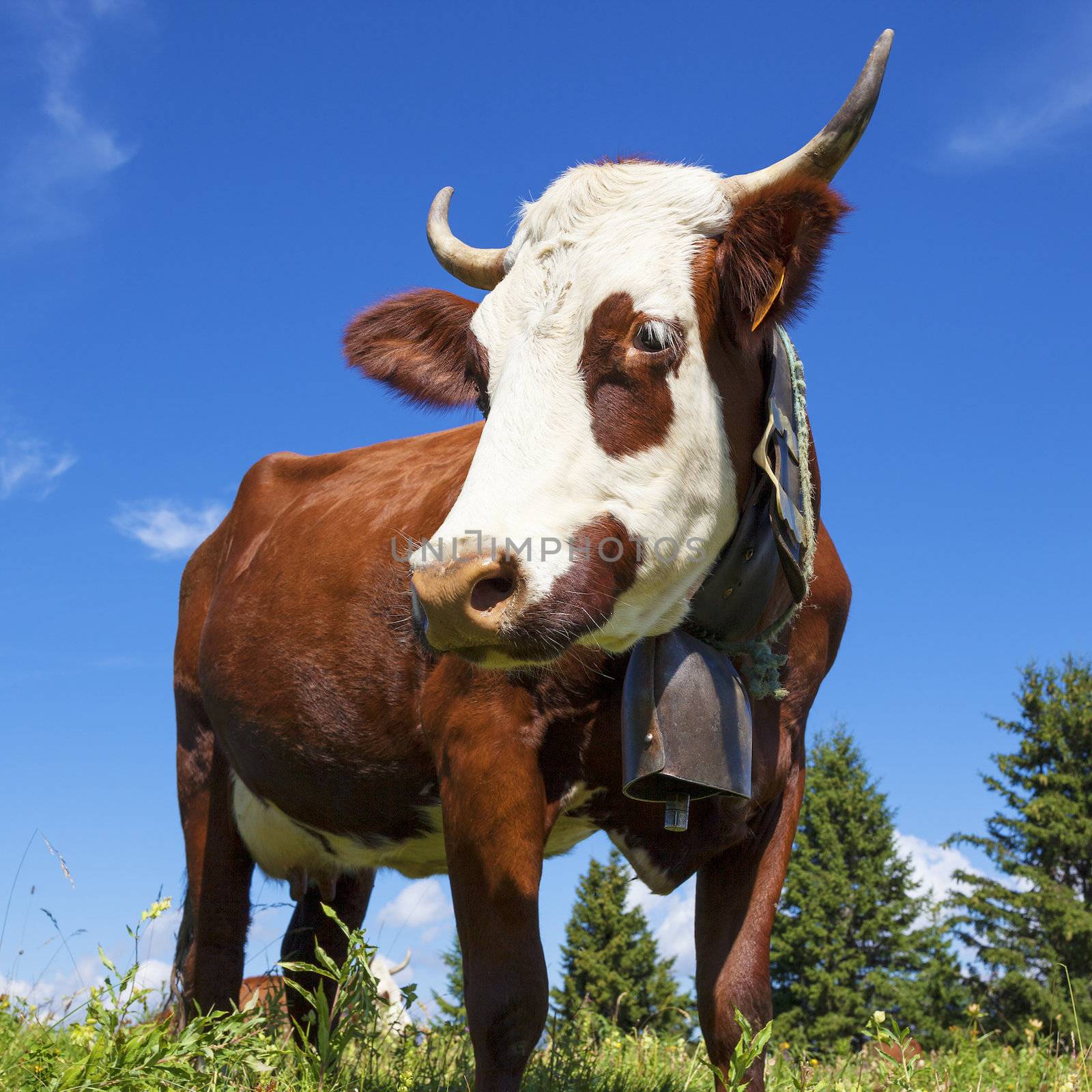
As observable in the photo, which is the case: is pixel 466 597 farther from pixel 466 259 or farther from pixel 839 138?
pixel 466 259

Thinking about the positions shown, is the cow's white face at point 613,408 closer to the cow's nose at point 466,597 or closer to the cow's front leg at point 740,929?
the cow's nose at point 466,597

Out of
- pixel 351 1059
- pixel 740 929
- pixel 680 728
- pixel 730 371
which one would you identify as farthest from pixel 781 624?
pixel 351 1059

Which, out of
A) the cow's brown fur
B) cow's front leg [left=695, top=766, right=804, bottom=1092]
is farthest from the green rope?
cow's front leg [left=695, top=766, right=804, bottom=1092]

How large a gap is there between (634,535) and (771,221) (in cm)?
96

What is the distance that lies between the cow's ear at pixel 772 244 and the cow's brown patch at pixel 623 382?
0.93 feet

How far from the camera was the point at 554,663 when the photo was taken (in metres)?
3.18

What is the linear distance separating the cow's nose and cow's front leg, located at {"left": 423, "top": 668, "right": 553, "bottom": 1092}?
53cm

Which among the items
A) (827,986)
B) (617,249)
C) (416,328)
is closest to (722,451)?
(617,249)

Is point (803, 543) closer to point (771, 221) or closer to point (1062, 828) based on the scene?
point (771, 221)

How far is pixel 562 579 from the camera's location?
8.86 feet

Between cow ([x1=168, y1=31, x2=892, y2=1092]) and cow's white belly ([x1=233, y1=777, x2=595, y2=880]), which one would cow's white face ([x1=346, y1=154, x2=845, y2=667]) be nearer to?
cow ([x1=168, y1=31, x2=892, y2=1092])

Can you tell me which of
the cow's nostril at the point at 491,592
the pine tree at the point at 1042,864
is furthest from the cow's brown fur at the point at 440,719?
the pine tree at the point at 1042,864

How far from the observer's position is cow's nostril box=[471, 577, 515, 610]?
260cm

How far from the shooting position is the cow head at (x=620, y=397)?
8.75ft
